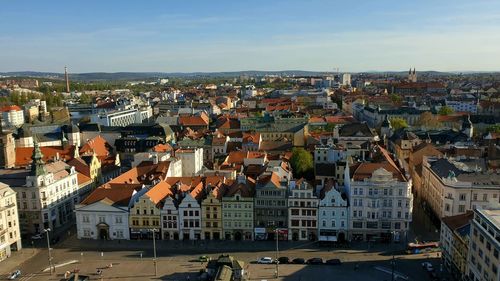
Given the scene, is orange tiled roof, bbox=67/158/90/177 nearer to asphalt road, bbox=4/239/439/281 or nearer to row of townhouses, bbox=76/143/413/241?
row of townhouses, bbox=76/143/413/241

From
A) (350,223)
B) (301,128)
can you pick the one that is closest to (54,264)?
(350,223)

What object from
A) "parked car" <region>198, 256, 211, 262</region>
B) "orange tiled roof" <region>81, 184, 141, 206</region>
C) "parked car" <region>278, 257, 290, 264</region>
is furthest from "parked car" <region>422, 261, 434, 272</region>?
"orange tiled roof" <region>81, 184, 141, 206</region>

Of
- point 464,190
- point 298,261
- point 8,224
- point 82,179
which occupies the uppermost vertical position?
point 464,190

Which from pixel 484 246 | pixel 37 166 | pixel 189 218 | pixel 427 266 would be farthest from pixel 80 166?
pixel 484 246

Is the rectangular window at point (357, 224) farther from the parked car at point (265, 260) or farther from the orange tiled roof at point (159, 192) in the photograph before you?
the orange tiled roof at point (159, 192)

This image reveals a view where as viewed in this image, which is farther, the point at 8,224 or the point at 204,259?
the point at 8,224

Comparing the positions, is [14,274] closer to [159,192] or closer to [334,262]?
[159,192]
